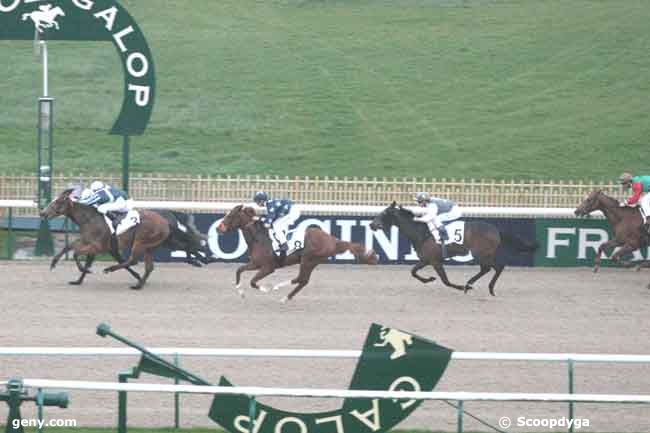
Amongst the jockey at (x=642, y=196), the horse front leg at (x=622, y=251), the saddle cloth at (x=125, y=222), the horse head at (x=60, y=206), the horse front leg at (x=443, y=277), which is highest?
the jockey at (x=642, y=196)

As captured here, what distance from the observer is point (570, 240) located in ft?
62.8

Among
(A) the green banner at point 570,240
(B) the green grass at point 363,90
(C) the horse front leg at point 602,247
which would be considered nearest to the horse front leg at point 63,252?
(A) the green banner at point 570,240

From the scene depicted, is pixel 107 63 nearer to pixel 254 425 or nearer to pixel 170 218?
pixel 170 218

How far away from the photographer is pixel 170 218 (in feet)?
56.4

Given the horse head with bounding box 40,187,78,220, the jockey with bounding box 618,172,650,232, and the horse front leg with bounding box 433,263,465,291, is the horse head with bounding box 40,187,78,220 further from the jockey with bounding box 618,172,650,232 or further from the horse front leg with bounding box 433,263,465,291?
the jockey with bounding box 618,172,650,232

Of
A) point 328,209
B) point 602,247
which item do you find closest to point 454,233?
point 328,209

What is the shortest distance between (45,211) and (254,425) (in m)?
9.36

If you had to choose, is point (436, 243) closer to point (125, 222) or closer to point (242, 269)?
point (242, 269)

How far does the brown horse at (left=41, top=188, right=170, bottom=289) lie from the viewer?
16562mm

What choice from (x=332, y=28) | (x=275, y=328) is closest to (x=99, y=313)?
(x=275, y=328)

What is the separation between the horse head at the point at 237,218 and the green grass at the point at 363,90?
12.7 meters

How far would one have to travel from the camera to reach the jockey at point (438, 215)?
1664 cm

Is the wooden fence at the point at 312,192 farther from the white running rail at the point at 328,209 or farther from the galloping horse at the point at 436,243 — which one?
the galloping horse at the point at 436,243

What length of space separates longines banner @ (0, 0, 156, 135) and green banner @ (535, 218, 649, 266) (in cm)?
613
